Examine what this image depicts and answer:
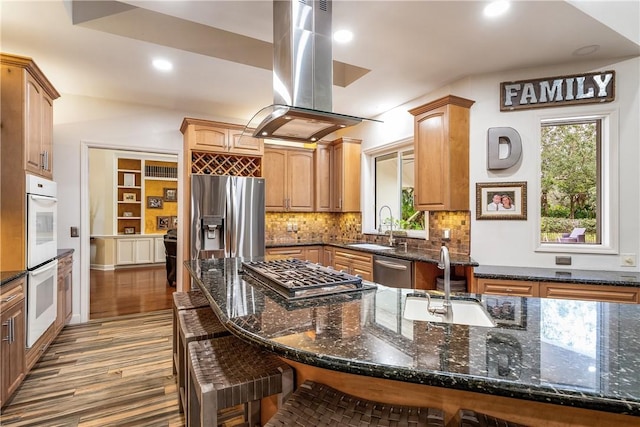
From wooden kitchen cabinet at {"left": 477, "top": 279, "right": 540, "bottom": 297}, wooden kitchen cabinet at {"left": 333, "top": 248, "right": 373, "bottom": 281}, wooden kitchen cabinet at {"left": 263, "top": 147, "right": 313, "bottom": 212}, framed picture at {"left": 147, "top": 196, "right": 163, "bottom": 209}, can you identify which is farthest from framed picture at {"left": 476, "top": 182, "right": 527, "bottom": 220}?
framed picture at {"left": 147, "top": 196, "right": 163, "bottom": 209}

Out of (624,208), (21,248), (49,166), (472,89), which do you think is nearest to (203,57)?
(49,166)

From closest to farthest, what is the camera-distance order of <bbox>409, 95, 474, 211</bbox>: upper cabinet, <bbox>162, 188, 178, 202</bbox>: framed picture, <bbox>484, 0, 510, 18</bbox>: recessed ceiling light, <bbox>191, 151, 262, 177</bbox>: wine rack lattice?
<bbox>484, 0, 510, 18</bbox>: recessed ceiling light, <bbox>409, 95, 474, 211</bbox>: upper cabinet, <bbox>191, 151, 262, 177</bbox>: wine rack lattice, <bbox>162, 188, 178, 202</bbox>: framed picture

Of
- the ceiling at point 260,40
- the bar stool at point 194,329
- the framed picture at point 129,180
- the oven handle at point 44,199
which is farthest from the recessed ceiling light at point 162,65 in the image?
the framed picture at point 129,180

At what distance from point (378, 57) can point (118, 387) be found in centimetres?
360

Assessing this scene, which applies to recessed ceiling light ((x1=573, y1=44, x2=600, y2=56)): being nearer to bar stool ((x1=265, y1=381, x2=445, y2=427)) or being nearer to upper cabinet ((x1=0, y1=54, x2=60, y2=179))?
bar stool ((x1=265, y1=381, x2=445, y2=427))

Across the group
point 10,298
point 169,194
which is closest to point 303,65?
point 10,298

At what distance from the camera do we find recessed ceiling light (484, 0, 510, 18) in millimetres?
2291

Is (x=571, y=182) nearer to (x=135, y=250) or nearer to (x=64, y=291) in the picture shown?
(x=64, y=291)

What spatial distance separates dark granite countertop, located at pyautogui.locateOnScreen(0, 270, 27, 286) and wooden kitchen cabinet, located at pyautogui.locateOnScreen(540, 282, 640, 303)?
13.0ft

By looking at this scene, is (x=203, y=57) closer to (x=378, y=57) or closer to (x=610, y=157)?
(x=378, y=57)

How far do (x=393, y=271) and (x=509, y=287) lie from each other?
1127mm

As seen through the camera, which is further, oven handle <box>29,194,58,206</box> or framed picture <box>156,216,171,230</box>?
framed picture <box>156,216,171,230</box>

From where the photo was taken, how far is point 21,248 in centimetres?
245

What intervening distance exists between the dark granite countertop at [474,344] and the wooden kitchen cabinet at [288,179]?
345 cm
